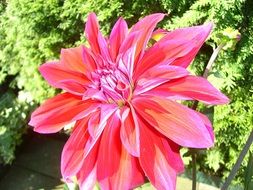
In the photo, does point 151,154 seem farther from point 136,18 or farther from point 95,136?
point 136,18

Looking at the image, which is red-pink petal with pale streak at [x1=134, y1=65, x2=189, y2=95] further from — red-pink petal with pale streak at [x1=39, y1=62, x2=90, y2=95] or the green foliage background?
the green foliage background

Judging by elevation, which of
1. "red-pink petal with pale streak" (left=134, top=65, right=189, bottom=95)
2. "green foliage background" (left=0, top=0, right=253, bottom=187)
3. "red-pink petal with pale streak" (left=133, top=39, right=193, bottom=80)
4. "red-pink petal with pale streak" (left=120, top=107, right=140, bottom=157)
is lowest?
"green foliage background" (left=0, top=0, right=253, bottom=187)

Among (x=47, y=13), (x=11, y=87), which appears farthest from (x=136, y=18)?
(x=11, y=87)

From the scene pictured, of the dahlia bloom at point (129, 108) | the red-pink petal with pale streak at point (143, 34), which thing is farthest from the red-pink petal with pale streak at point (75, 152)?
the red-pink petal with pale streak at point (143, 34)

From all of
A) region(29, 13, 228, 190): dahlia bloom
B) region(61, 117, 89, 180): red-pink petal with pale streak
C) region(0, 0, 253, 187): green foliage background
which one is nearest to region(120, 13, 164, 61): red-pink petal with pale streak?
region(29, 13, 228, 190): dahlia bloom

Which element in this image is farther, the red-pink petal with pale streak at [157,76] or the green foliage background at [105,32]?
the green foliage background at [105,32]

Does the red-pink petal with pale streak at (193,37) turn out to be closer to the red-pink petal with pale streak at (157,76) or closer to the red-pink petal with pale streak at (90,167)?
the red-pink petal with pale streak at (157,76)
